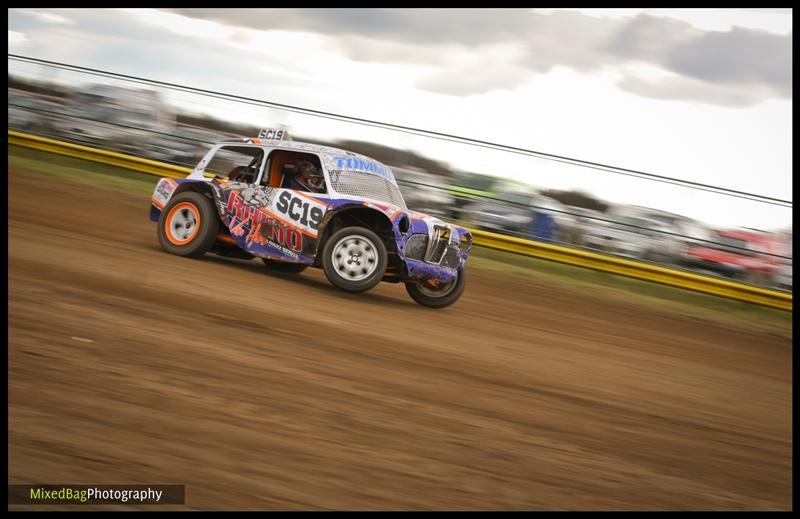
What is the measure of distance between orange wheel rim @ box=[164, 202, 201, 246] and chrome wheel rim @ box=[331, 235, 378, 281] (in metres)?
1.85

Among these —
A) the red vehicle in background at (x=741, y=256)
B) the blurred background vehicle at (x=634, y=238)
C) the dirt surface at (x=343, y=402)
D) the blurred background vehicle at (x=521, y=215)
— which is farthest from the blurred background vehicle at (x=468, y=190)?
the dirt surface at (x=343, y=402)

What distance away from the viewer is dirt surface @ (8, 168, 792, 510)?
148 inches

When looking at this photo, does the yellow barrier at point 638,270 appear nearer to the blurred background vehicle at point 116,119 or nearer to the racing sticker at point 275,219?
the racing sticker at point 275,219

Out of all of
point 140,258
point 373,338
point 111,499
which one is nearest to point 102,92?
point 140,258

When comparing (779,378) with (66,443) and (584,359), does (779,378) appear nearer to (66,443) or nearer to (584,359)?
(584,359)

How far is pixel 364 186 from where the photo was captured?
345 inches

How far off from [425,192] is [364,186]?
5.10m

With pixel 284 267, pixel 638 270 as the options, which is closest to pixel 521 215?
pixel 638 270

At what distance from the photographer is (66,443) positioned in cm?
368

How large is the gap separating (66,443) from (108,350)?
4.51ft

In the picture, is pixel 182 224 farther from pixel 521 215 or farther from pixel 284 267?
pixel 521 215

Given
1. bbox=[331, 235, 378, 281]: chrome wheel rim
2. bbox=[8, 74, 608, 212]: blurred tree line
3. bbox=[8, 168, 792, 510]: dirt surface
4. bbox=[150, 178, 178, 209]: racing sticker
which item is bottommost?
bbox=[8, 168, 792, 510]: dirt surface

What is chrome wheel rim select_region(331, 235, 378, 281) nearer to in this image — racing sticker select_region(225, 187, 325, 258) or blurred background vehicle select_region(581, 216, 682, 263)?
racing sticker select_region(225, 187, 325, 258)

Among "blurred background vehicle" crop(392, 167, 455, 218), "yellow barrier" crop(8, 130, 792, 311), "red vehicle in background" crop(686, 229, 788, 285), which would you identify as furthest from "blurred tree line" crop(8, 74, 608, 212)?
"red vehicle in background" crop(686, 229, 788, 285)
